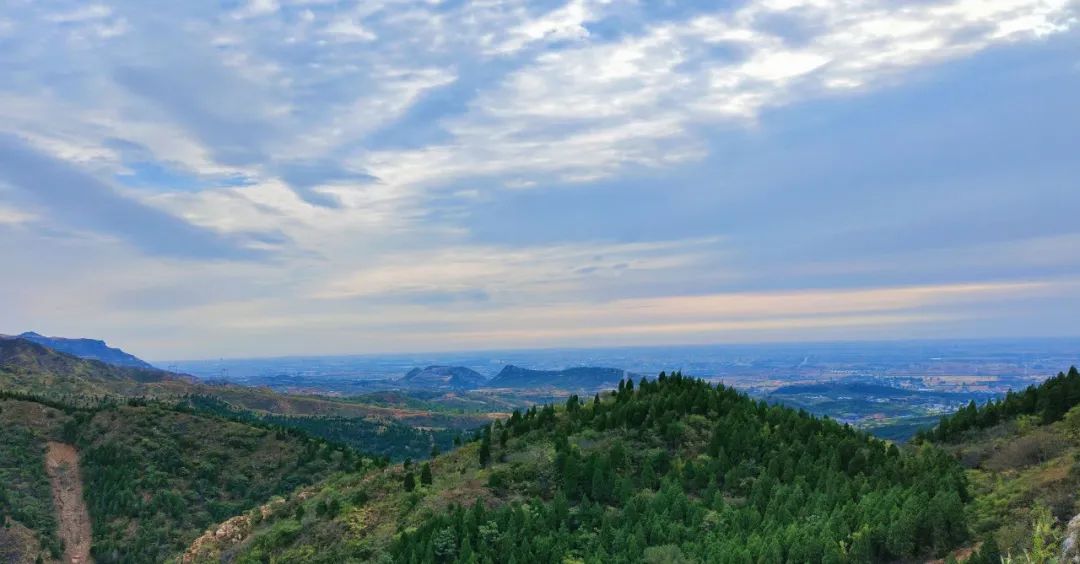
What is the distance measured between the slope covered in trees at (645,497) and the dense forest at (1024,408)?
1014 centimetres

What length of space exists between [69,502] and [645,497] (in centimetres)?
10551

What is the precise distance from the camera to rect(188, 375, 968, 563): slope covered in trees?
1329 inches

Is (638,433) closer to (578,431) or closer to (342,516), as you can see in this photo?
(578,431)

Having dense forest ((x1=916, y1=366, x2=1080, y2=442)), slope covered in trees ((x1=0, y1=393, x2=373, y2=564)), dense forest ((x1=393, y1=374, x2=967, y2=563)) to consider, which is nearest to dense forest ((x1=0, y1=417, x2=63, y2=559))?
slope covered in trees ((x1=0, y1=393, x2=373, y2=564))

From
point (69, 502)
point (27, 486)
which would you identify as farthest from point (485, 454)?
point (27, 486)

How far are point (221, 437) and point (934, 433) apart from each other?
117 meters

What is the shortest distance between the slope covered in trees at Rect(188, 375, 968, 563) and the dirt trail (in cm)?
5203

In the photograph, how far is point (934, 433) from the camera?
62.7m

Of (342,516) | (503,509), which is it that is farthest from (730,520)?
(342,516)

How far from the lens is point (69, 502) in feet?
343

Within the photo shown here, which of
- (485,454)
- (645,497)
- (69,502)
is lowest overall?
(69,502)

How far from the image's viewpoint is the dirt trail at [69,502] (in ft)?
300

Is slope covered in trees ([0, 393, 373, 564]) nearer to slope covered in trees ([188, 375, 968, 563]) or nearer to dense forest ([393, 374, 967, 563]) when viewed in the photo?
slope covered in trees ([188, 375, 968, 563])

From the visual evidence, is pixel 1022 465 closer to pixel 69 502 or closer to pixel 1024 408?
pixel 1024 408
